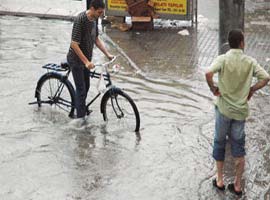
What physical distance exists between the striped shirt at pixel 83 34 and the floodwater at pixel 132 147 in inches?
41.7

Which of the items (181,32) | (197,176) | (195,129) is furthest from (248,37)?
(197,176)

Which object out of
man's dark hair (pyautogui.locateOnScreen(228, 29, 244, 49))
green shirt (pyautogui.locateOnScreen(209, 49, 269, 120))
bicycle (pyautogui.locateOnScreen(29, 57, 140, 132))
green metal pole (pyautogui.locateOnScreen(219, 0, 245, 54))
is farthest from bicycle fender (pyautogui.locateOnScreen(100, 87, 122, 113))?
man's dark hair (pyautogui.locateOnScreen(228, 29, 244, 49))

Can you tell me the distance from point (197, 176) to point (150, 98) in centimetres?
272

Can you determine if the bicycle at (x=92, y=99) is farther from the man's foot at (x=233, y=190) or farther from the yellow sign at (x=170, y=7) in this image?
the yellow sign at (x=170, y=7)

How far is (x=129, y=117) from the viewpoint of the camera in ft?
29.0

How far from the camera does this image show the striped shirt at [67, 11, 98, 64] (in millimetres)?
8344

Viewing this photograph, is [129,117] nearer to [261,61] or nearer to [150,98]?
[150,98]

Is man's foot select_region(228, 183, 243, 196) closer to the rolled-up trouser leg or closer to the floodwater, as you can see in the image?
the floodwater

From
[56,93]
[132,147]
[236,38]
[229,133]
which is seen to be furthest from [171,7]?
[236,38]

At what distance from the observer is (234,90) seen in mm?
6551

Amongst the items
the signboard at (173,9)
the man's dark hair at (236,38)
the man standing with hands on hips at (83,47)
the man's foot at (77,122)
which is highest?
the man's dark hair at (236,38)

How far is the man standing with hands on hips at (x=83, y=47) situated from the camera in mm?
8258

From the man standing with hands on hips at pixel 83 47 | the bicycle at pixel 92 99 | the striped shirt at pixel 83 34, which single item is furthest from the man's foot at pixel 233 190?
the striped shirt at pixel 83 34

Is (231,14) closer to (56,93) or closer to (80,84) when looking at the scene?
(80,84)
